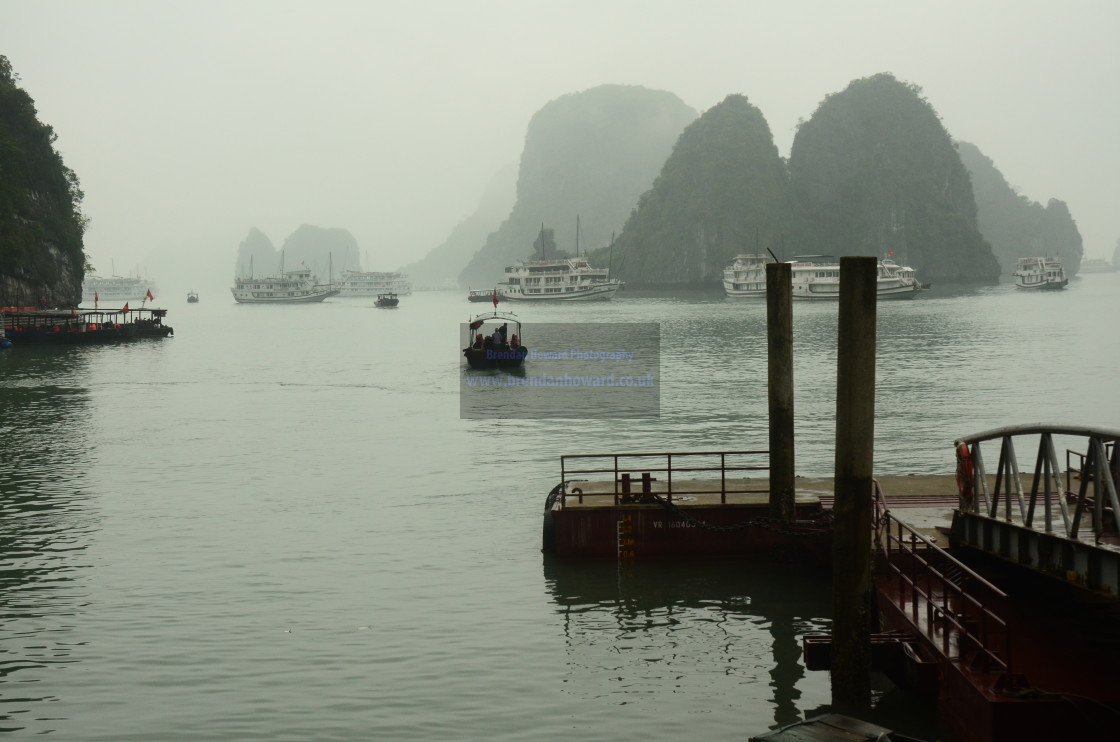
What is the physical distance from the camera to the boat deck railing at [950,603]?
1360 cm

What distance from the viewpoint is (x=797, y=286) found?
634 ft

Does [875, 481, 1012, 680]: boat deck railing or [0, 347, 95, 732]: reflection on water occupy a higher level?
[875, 481, 1012, 680]: boat deck railing

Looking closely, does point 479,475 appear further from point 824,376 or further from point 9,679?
point 824,376

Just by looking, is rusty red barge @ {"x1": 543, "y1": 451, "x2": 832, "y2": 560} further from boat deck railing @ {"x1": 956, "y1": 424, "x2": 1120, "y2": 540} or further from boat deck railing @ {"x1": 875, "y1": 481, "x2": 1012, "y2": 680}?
boat deck railing @ {"x1": 956, "y1": 424, "x2": 1120, "y2": 540}

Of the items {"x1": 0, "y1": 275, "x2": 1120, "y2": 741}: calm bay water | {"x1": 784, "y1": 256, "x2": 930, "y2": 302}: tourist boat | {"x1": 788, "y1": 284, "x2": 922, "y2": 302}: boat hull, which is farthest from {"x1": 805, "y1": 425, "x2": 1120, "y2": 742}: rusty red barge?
{"x1": 788, "y1": 284, "x2": 922, "y2": 302}: boat hull

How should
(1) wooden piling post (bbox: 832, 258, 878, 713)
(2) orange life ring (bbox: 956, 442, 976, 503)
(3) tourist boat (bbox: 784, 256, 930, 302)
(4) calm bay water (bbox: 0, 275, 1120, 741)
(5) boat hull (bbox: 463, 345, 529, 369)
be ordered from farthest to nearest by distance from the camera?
(3) tourist boat (bbox: 784, 256, 930, 302) → (5) boat hull (bbox: 463, 345, 529, 369) → (2) orange life ring (bbox: 956, 442, 976, 503) → (4) calm bay water (bbox: 0, 275, 1120, 741) → (1) wooden piling post (bbox: 832, 258, 878, 713)

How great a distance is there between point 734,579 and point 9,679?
43.1ft

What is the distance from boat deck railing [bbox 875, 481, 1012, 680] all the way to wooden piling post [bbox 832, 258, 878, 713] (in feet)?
3.25

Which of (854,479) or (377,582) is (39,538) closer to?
(377,582)

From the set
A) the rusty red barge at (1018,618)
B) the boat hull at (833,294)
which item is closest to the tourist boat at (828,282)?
the boat hull at (833,294)

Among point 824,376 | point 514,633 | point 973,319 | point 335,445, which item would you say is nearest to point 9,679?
point 514,633

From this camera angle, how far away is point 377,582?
922 inches

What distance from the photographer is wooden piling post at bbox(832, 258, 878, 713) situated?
15.0m

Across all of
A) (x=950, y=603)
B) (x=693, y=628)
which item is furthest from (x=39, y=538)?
(x=950, y=603)
